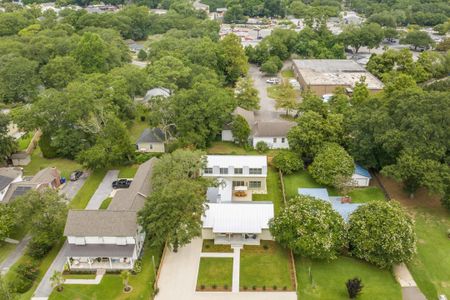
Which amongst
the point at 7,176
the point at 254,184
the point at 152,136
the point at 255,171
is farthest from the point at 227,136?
the point at 7,176

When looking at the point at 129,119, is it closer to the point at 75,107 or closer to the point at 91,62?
the point at 75,107

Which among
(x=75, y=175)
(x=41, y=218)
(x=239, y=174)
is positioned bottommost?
(x=75, y=175)

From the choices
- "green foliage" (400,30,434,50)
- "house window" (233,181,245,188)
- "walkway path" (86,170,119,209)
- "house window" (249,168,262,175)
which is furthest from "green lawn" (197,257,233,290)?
"green foliage" (400,30,434,50)

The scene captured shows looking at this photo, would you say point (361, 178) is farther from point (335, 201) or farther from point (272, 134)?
point (272, 134)

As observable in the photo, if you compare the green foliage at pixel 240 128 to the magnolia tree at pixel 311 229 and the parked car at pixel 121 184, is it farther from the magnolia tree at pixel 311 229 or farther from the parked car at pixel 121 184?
the magnolia tree at pixel 311 229

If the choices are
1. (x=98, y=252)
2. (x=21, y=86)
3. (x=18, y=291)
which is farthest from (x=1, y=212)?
(x=21, y=86)

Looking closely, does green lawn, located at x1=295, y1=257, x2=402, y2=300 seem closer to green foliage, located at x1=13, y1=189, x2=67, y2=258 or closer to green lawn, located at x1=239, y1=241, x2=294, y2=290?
green lawn, located at x1=239, y1=241, x2=294, y2=290
